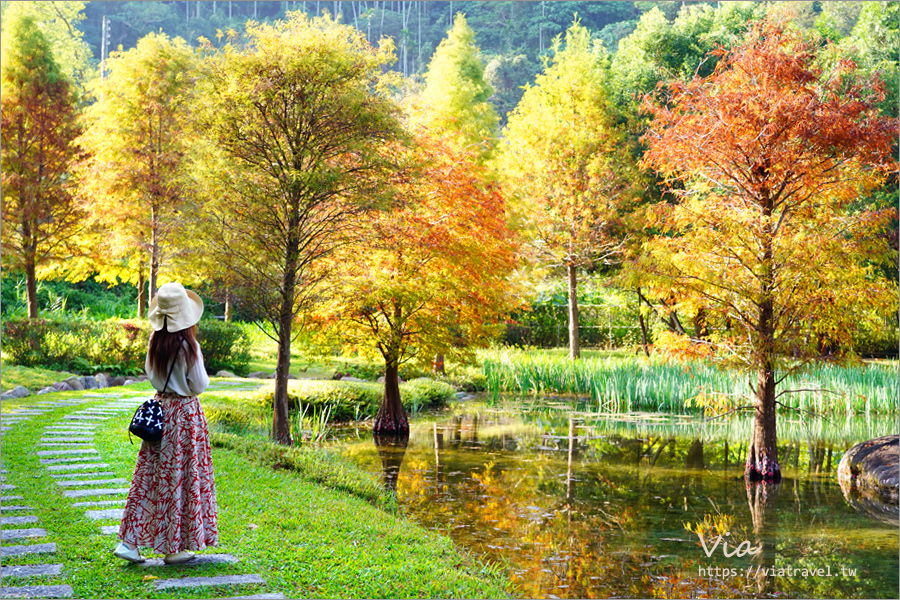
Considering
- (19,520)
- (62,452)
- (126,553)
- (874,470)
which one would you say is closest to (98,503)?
(19,520)

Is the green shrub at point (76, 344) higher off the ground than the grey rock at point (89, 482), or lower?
higher

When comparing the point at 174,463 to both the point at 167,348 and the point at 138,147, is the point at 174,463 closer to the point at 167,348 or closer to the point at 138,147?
the point at 167,348

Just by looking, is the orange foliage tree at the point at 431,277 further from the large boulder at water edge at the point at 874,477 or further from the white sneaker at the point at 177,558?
the white sneaker at the point at 177,558

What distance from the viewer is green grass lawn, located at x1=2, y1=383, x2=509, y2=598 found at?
3.83 m

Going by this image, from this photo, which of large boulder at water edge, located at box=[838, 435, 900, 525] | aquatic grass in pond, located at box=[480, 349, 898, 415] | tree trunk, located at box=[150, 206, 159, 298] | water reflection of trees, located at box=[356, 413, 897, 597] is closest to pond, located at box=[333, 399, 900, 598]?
water reflection of trees, located at box=[356, 413, 897, 597]

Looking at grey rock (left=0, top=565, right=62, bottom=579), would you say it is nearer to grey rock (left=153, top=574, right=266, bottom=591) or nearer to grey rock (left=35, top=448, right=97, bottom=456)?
grey rock (left=153, top=574, right=266, bottom=591)

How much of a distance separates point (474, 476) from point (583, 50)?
1375cm

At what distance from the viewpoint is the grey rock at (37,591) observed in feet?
11.3

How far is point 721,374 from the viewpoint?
42.0ft

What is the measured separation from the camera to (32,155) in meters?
14.9

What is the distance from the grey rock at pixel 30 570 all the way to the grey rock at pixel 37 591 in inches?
6.0

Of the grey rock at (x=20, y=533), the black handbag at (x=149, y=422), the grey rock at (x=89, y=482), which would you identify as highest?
the black handbag at (x=149, y=422)

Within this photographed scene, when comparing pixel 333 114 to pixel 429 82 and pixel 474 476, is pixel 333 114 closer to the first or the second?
pixel 474 476

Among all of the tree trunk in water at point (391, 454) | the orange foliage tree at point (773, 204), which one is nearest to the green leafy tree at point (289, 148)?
the tree trunk in water at point (391, 454)
